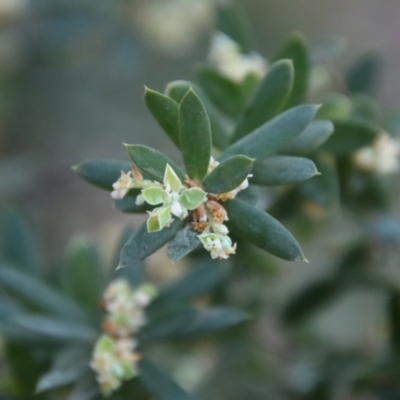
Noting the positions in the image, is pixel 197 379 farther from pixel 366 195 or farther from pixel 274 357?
pixel 366 195

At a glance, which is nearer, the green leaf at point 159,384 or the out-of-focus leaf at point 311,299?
the green leaf at point 159,384

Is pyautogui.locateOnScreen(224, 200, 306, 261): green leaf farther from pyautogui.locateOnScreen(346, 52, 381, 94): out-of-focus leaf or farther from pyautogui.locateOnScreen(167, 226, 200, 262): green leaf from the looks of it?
pyautogui.locateOnScreen(346, 52, 381, 94): out-of-focus leaf

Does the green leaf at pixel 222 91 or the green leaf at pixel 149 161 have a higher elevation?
the green leaf at pixel 149 161

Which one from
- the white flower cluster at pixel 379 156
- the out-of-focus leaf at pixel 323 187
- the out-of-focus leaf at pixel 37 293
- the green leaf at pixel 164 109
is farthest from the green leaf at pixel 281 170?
the out-of-focus leaf at pixel 37 293

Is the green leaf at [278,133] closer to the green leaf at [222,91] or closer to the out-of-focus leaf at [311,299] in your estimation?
the green leaf at [222,91]

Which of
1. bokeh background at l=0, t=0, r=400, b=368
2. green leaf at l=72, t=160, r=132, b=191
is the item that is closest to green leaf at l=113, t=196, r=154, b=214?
green leaf at l=72, t=160, r=132, b=191

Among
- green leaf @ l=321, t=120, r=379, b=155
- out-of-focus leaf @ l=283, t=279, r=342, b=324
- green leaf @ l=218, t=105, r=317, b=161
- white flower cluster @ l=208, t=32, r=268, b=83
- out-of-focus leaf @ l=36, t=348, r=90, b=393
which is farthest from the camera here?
out-of-focus leaf @ l=283, t=279, r=342, b=324

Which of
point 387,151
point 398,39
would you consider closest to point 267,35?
point 398,39

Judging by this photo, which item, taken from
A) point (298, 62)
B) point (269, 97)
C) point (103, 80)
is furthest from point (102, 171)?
point (103, 80)
